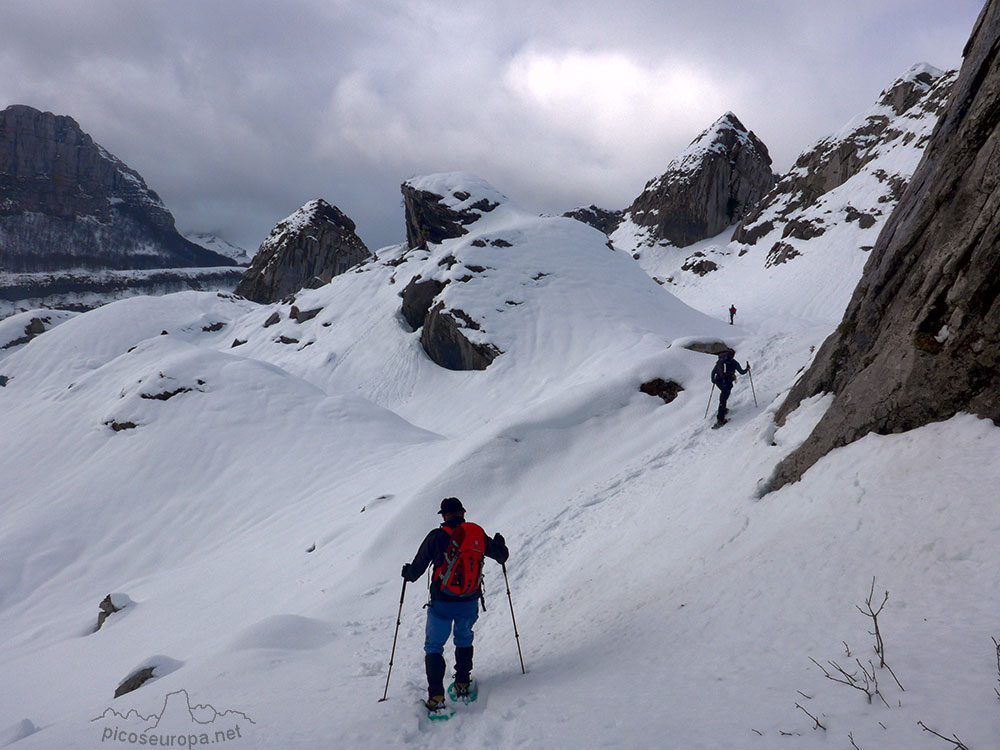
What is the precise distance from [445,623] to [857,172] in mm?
67603

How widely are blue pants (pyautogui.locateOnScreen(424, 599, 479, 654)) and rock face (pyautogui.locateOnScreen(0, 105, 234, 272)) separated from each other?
198226 mm

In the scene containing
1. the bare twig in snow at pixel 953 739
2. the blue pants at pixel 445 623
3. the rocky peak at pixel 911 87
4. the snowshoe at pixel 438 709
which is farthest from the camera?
the rocky peak at pixel 911 87

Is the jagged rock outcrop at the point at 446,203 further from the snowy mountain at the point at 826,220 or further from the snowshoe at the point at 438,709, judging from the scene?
the snowshoe at the point at 438,709

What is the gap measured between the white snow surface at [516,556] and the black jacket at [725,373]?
96cm

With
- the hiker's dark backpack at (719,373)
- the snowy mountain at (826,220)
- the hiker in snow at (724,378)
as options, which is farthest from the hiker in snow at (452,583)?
the snowy mountain at (826,220)

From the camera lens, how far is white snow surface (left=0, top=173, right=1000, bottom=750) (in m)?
3.67

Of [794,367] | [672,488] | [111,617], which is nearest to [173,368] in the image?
[111,617]

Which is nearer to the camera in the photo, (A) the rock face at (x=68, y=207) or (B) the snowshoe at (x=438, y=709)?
(B) the snowshoe at (x=438, y=709)

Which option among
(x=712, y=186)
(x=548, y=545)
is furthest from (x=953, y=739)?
(x=712, y=186)

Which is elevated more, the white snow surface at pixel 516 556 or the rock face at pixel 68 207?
the rock face at pixel 68 207

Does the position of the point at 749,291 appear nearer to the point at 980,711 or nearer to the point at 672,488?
the point at 672,488

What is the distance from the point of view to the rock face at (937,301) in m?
5.18

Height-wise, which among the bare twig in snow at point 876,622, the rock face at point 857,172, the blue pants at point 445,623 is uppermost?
the rock face at point 857,172

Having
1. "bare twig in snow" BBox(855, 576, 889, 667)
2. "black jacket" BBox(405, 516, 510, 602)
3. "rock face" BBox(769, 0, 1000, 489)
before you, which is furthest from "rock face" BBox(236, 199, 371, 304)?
"bare twig in snow" BBox(855, 576, 889, 667)
